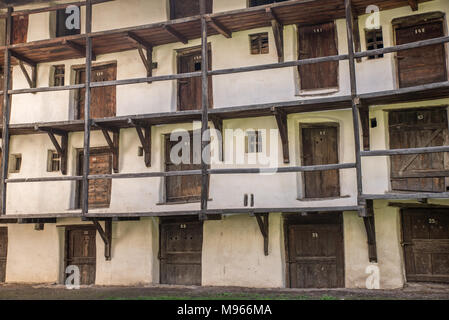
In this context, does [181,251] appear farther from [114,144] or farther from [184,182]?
[114,144]

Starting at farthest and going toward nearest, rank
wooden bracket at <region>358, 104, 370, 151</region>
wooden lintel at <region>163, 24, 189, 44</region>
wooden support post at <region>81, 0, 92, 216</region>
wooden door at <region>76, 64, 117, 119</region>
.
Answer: wooden door at <region>76, 64, 117, 119</region>, wooden lintel at <region>163, 24, 189, 44</region>, wooden support post at <region>81, 0, 92, 216</region>, wooden bracket at <region>358, 104, 370, 151</region>

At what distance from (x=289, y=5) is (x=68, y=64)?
8.03 meters

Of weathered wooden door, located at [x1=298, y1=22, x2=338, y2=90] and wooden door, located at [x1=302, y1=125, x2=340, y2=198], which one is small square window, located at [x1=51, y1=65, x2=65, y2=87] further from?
wooden door, located at [x1=302, y1=125, x2=340, y2=198]

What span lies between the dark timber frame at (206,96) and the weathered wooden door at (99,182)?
598 mm

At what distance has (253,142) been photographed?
623 inches

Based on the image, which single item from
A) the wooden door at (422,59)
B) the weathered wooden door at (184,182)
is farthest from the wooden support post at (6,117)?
the wooden door at (422,59)

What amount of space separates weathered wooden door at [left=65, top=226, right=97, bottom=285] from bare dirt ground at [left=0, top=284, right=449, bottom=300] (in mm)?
1034

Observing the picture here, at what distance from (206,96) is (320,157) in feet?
12.4

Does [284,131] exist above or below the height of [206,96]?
below

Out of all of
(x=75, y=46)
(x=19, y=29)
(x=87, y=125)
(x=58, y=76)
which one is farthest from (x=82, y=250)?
(x=19, y=29)

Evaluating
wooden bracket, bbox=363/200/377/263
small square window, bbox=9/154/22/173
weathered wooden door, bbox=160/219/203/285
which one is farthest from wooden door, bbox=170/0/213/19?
wooden bracket, bbox=363/200/377/263

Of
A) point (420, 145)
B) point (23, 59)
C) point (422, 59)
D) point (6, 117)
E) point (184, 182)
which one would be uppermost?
point (23, 59)

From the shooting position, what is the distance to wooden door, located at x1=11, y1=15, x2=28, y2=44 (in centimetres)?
1845
